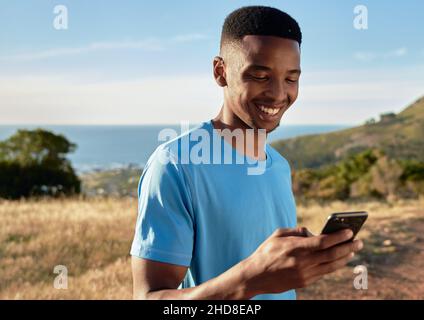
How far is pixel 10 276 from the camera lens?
7.93 metres

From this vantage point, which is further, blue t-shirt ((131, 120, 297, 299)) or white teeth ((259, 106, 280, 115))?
white teeth ((259, 106, 280, 115))

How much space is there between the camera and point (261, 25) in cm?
190

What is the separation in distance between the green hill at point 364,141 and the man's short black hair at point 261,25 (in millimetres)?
36862

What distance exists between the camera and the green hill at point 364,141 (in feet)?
131

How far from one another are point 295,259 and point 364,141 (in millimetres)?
47409

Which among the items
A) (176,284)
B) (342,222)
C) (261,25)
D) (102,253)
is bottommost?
(102,253)

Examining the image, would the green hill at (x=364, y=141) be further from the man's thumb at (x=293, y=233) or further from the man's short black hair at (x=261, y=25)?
the man's thumb at (x=293, y=233)

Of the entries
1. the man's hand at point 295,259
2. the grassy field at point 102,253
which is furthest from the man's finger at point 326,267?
the grassy field at point 102,253

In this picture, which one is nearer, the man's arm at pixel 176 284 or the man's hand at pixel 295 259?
the man's hand at pixel 295 259

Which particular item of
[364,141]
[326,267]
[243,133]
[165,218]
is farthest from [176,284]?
[364,141]

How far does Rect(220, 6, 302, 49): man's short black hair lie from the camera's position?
1.88 metres

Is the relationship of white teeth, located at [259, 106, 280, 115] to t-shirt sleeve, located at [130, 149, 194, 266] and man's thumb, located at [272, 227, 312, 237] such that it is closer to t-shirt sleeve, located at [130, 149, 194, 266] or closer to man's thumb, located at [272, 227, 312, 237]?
t-shirt sleeve, located at [130, 149, 194, 266]

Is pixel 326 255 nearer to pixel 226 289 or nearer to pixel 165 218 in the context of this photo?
pixel 226 289

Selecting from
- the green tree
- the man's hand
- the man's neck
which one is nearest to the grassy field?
the man's neck
